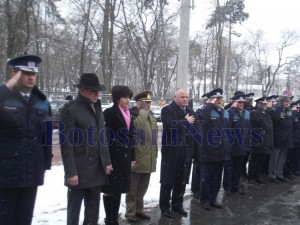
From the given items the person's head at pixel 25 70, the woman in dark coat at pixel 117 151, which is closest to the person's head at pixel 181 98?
the woman in dark coat at pixel 117 151

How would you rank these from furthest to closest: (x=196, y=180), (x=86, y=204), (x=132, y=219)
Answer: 1. (x=196, y=180)
2. (x=132, y=219)
3. (x=86, y=204)

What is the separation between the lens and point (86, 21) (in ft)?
111

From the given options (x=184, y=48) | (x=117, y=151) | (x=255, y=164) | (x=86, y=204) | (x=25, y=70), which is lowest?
(x=255, y=164)

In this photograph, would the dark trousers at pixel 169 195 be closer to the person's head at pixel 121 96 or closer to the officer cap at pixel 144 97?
the officer cap at pixel 144 97

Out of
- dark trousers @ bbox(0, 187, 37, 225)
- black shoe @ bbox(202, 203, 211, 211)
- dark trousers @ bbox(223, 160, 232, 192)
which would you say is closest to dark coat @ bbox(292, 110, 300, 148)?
dark trousers @ bbox(223, 160, 232, 192)

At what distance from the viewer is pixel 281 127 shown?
8.96 metres

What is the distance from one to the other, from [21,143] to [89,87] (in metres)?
1.10

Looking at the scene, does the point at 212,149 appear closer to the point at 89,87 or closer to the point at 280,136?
the point at 89,87

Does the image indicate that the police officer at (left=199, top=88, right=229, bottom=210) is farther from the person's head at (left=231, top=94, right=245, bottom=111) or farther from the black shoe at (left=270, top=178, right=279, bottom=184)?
the black shoe at (left=270, top=178, right=279, bottom=184)

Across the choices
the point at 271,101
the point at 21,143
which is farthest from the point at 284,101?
the point at 21,143

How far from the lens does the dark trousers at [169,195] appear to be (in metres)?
5.93

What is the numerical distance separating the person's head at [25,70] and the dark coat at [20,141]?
95 mm

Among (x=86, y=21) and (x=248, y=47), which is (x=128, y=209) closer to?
(x=86, y=21)

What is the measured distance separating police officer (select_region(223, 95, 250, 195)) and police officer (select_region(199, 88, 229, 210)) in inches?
32.5
